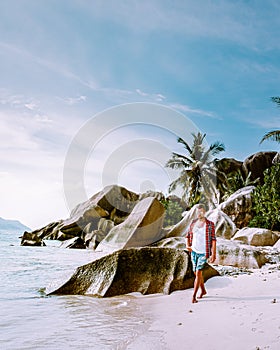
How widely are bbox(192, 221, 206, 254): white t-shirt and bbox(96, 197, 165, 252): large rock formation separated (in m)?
10.8

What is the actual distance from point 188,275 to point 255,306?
2.15 meters

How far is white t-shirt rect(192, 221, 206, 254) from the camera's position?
5.88m

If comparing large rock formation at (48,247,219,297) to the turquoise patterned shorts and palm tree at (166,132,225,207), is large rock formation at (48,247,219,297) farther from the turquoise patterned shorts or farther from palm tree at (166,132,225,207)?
palm tree at (166,132,225,207)

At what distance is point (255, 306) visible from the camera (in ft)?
16.0

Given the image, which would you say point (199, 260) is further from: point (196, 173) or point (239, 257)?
point (196, 173)

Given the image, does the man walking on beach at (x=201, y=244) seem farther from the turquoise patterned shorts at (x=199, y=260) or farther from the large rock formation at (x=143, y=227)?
the large rock formation at (x=143, y=227)

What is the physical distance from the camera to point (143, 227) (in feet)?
55.7

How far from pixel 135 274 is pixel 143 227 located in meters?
9.96

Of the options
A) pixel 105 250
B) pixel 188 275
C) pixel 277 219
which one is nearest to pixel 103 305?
pixel 188 275

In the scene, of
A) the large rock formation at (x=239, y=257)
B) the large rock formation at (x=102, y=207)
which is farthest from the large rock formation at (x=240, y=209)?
the large rock formation at (x=239, y=257)

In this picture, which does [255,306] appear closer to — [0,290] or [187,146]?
[0,290]

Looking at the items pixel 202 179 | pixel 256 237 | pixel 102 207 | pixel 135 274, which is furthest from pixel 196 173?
pixel 135 274

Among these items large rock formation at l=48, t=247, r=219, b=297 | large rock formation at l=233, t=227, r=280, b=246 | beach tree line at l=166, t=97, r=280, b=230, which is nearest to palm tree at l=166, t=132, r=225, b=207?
beach tree line at l=166, t=97, r=280, b=230

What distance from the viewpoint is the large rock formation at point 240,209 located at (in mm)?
25284
